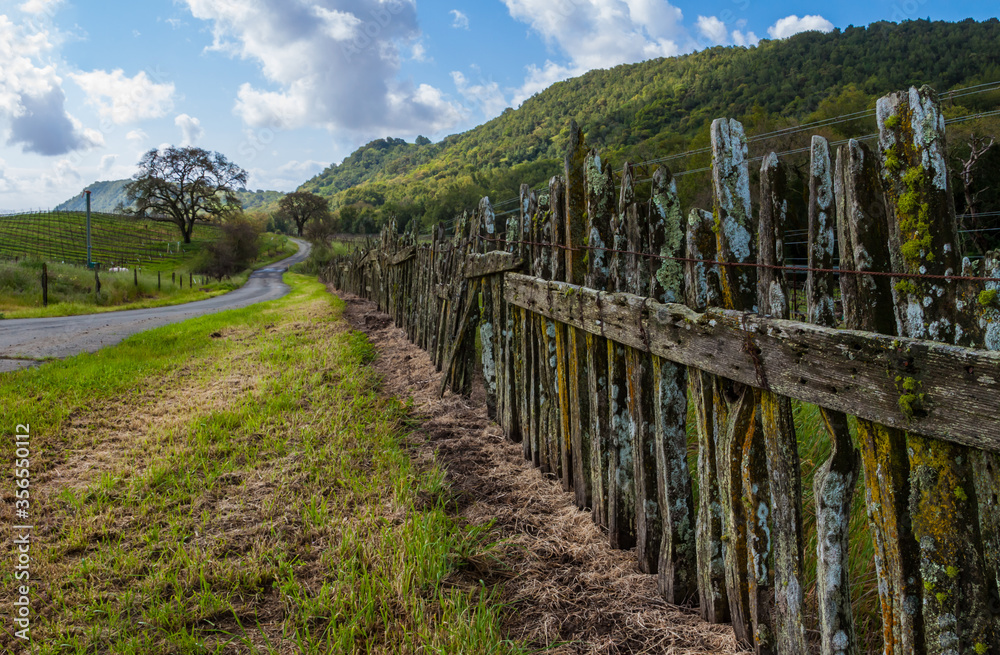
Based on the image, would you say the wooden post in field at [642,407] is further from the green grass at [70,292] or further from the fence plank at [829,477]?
the green grass at [70,292]

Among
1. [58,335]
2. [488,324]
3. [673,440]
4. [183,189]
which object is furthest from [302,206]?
[673,440]

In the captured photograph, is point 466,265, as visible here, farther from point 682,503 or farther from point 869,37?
point 869,37

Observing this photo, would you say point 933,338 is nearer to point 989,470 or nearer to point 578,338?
point 989,470

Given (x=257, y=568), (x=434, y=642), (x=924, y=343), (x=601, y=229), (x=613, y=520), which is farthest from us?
(x=601, y=229)

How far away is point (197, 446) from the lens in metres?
3.98

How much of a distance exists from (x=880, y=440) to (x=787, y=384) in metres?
0.27

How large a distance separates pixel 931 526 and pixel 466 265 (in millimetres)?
4396

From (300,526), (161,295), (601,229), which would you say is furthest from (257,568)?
(161,295)

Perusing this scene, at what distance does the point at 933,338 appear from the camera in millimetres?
1343

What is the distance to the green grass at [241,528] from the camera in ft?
6.90

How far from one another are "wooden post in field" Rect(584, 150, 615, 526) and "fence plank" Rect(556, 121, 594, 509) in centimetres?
8

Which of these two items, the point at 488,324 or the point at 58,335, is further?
the point at 58,335

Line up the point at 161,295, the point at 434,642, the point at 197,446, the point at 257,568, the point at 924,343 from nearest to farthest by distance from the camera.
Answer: the point at 924,343 → the point at 434,642 → the point at 257,568 → the point at 197,446 → the point at 161,295

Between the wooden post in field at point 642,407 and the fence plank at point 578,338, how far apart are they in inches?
18.7
